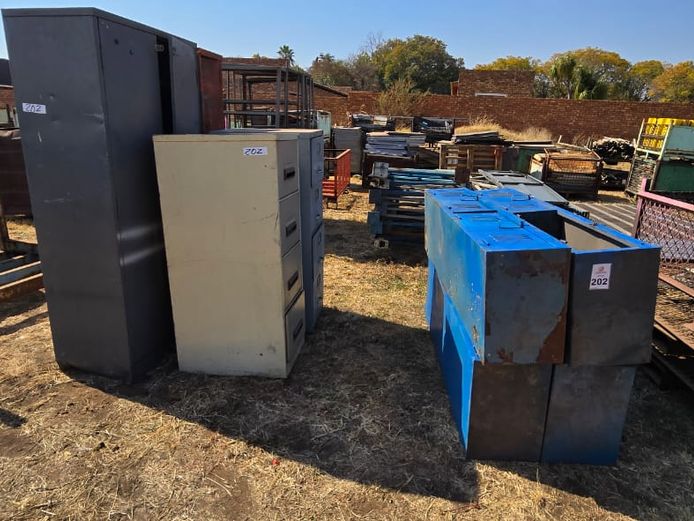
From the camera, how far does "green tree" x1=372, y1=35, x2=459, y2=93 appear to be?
132 feet

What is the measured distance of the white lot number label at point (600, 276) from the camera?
7.07 ft

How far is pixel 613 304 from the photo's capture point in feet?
7.20

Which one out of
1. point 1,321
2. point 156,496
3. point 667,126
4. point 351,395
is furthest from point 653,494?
point 667,126

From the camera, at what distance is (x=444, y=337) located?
335 centimetres

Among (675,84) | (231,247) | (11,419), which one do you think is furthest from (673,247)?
(675,84)

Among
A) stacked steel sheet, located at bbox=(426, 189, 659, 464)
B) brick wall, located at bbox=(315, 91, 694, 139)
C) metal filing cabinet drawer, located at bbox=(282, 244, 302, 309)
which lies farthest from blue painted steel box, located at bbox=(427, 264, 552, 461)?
brick wall, located at bbox=(315, 91, 694, 139)

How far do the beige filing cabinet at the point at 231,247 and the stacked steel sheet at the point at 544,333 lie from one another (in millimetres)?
1142

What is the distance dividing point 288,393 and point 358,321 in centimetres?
132

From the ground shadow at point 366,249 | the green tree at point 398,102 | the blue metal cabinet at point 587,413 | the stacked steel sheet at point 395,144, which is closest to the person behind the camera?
the blue metal cabinet at point 587,413

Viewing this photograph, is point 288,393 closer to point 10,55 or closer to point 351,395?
point 351,395

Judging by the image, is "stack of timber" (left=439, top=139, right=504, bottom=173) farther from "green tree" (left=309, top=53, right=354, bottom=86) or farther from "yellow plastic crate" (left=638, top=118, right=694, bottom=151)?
"green tree" (left=309, top=53, right=354, bottom=86)

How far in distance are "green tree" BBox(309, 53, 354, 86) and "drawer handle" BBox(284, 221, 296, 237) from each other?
130ft

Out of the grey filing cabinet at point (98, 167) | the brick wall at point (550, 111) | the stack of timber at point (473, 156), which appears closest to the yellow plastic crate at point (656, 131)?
the stack of timber at point (473, 156)

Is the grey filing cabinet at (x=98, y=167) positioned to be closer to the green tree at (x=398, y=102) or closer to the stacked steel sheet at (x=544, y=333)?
the stacked steel sheet at (x=544, y=333)
